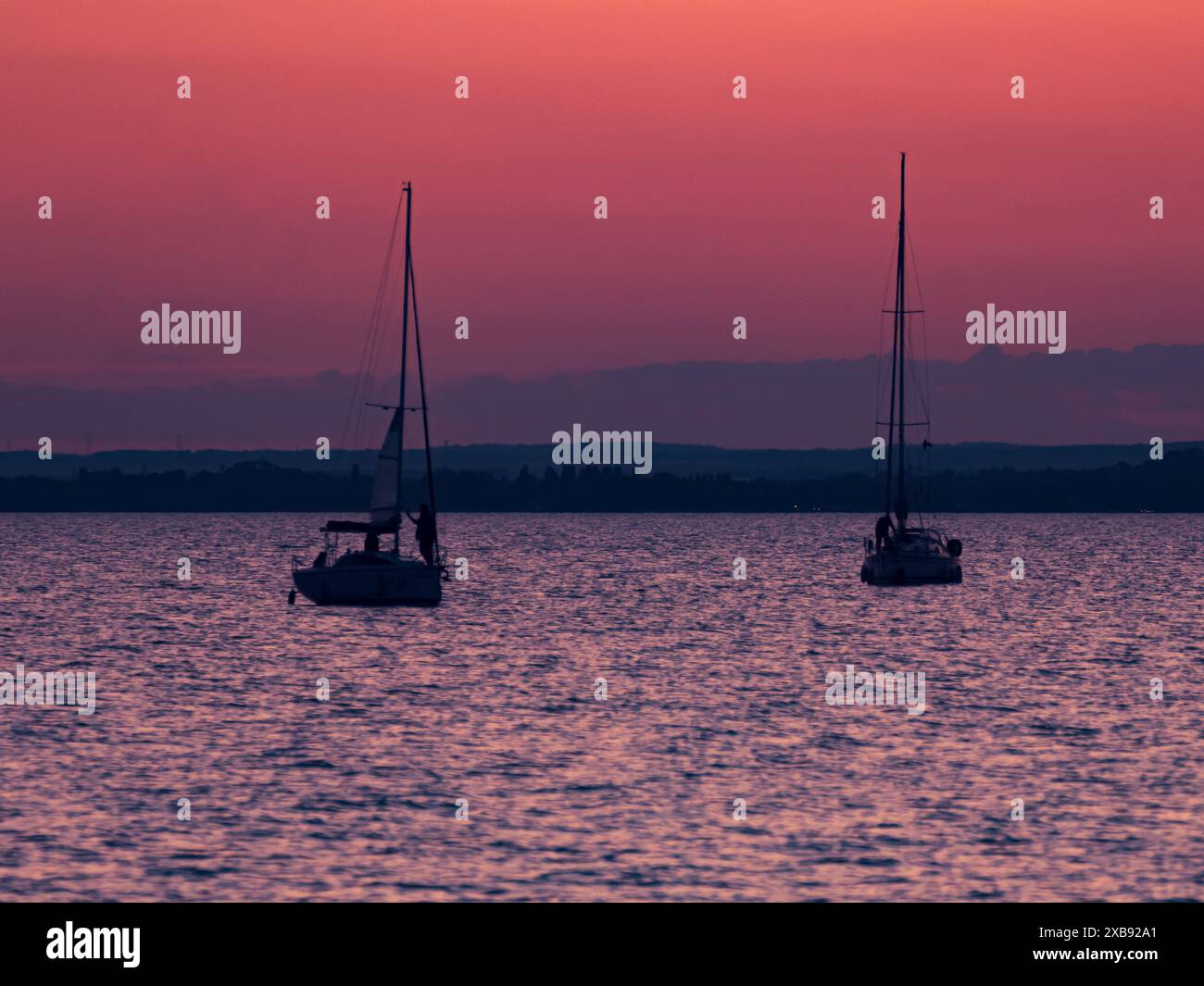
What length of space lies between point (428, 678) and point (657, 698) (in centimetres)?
863

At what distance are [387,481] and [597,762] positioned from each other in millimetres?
35787

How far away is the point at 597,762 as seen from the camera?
118 ft

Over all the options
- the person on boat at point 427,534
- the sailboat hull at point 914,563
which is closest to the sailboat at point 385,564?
the person on boat at point 427,534

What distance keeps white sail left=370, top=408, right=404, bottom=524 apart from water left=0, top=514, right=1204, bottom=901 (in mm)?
5079

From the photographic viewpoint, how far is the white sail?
2744 inches

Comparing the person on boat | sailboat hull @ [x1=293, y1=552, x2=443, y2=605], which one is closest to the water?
sailboat hull @ [x1=293, y1=552, x2=443, y2=605]

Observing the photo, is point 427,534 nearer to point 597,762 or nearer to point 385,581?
point 385,581

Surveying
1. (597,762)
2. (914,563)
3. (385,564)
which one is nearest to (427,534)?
(385,564)

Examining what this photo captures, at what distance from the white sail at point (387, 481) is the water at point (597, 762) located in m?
5.08

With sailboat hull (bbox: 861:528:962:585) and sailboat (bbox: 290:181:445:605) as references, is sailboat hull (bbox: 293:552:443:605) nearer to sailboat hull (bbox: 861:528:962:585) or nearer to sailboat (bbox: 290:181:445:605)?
sailboat (bbox: 290:181:445:605)

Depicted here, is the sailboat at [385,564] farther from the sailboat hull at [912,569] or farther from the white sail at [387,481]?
the sailboat hull at [912,569]
